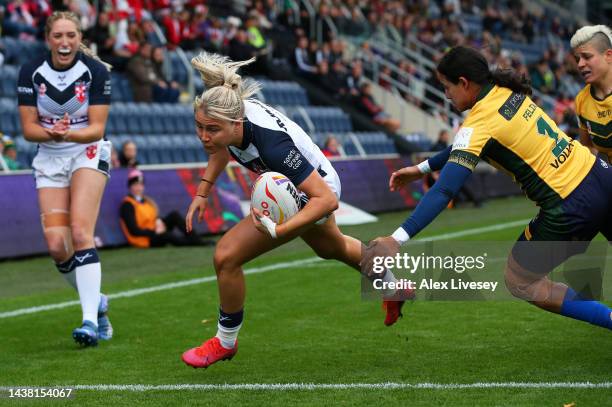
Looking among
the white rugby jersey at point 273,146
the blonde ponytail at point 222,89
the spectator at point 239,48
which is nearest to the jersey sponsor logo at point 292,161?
the white rugby jersey at point 273,146

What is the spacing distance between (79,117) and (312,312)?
250 centimetres

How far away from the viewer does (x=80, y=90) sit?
7.74m

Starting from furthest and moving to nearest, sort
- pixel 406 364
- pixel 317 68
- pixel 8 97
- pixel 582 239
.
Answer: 1. pixel 317 68
2. pixel 8 97
3. pixel 406 364
4. pixel 582 239

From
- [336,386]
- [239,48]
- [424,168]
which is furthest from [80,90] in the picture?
[239,48]

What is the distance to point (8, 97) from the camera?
17625 millimetres

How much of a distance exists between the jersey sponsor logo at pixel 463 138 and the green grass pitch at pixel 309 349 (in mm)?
1295

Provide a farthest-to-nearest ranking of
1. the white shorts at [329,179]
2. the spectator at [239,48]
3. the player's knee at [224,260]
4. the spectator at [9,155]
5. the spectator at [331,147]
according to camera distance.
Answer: the spectator at [239,48] → the spectator at [331,147] → the spectator at [9,155] → the white shorts at [329,179] → the player's knee at [224,260]

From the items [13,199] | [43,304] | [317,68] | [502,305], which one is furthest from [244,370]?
[317,68]

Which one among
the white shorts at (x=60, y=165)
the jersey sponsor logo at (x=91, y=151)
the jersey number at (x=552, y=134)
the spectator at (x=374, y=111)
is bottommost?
the spectator at (x=374, y=111)

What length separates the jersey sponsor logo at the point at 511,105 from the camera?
5734 mm

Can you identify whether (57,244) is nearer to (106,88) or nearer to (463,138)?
(106,88)

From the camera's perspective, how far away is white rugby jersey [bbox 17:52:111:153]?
7695 mm

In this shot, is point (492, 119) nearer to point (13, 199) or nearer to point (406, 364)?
point (406, 364)

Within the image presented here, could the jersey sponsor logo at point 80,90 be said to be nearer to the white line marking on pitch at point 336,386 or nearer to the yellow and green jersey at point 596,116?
the white line marking on pitch at point 336,386
